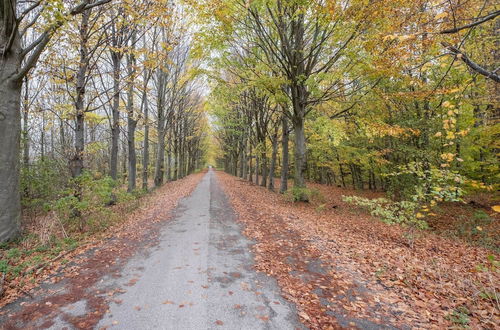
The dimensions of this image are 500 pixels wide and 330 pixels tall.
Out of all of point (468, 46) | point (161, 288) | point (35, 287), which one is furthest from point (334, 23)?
point (35, 287)

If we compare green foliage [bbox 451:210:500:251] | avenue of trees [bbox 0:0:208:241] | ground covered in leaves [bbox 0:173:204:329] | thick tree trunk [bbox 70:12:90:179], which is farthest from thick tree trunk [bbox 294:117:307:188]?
thick tree trunk [bbox 70:12:90:179]

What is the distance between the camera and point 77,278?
4.59 metres

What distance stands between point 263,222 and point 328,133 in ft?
14.8

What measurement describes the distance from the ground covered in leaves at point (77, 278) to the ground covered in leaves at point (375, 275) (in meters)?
3.10

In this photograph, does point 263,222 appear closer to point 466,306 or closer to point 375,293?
point 375,293

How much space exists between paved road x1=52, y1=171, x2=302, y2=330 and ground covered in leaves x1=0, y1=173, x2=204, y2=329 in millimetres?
211

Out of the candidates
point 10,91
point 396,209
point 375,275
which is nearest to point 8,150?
point 10,91

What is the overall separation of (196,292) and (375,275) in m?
3.62

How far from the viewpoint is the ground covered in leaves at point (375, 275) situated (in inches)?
140

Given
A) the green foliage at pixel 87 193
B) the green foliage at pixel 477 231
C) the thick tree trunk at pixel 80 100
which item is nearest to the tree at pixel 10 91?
the green foliage at pixel 87 193

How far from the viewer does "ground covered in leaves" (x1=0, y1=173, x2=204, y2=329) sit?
350 centimetres

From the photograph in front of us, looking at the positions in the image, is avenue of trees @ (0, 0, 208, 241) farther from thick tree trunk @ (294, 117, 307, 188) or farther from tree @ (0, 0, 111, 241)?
thick tree trunk @ (294, 117, 307, 188)

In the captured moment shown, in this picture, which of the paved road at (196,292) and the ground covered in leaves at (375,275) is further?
the ground covered in leaves at (375,275)

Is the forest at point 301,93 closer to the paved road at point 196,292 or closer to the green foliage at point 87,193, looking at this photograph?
the green foliage at point 87,193
